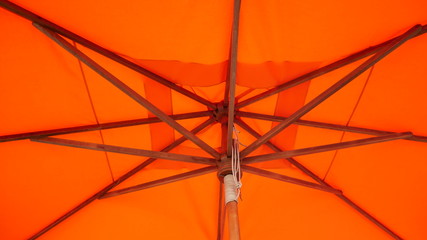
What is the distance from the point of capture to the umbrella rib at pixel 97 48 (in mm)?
2061

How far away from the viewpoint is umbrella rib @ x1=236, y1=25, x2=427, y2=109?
257cm

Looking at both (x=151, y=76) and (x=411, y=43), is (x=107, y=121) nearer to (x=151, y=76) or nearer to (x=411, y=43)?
(x=151, y=76)

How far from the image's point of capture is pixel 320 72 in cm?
284

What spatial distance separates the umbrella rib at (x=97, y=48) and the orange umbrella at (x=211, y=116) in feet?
0.04

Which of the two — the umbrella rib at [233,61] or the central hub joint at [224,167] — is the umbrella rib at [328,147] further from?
the umbrella rib at [233,61]

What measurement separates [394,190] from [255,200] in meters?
1.46

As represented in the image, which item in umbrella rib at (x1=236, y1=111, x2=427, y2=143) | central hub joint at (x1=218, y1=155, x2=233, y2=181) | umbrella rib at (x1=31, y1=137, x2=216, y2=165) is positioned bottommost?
central hub joint at (x1=218, y1=155, x2=233, y2=181)

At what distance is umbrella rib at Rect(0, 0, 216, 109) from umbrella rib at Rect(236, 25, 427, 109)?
18.3 inches

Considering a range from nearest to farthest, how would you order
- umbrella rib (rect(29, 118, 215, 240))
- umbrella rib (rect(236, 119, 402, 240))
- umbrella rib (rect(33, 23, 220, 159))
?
1. umbrella rib (rect(33, 23, 220, 159))
2. umbrella rib (rect(29, 118, 215, 240))
3. umbrella rib (rect(236, 119, 402, 240))

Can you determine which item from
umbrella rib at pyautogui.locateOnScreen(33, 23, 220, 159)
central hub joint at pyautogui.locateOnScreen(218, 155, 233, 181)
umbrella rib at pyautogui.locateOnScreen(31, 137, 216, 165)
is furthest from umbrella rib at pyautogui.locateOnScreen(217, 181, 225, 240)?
umbrella rib at pyautogui.locateOnScreen(33, 23, 220, 159)

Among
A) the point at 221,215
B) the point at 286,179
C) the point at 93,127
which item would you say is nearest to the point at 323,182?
the point at 286,179

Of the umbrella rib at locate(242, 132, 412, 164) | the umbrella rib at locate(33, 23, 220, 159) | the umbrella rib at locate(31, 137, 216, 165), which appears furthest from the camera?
the umbrella rib at locate(242, 132, 412, 164)

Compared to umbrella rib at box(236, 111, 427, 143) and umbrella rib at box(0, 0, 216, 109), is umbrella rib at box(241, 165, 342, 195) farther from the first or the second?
umbrella rib at box(0, 0, 216, 109)

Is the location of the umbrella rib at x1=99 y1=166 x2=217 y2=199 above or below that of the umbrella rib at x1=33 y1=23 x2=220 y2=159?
below
